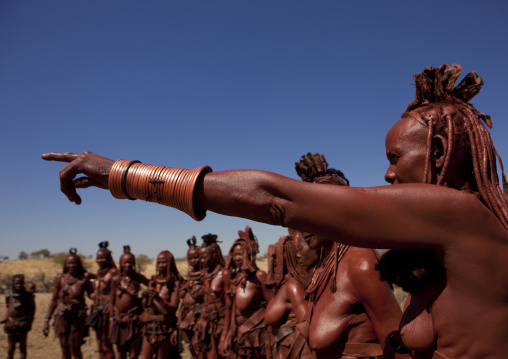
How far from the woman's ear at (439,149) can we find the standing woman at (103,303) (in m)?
10.7

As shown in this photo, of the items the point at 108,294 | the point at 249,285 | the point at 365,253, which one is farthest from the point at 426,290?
the point at 108,294

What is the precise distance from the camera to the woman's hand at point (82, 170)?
5.01ft

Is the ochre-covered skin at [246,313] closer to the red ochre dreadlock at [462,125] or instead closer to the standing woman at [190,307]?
the standing woman at [190,307]

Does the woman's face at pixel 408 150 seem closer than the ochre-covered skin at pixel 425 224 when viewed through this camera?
No

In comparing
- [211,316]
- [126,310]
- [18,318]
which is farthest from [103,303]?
[211,316]

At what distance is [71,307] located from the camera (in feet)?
34.6

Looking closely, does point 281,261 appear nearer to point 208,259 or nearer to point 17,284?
point 208,259

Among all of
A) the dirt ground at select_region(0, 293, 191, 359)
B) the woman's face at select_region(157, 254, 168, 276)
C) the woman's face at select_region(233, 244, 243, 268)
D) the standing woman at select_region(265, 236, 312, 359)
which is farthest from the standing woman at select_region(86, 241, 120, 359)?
the standing woman at select_region(265, 236, 312, 359)

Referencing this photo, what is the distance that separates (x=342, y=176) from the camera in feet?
14.1

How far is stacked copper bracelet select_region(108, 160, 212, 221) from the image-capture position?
1378 mm

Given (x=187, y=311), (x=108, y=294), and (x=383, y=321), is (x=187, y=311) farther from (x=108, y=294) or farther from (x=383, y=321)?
(x=383, y=321)

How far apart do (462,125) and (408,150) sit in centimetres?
25

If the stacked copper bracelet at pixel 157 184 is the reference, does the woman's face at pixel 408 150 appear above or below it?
above

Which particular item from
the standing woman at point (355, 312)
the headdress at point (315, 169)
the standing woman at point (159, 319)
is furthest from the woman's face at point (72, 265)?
the standing woman at point (355, 312)
